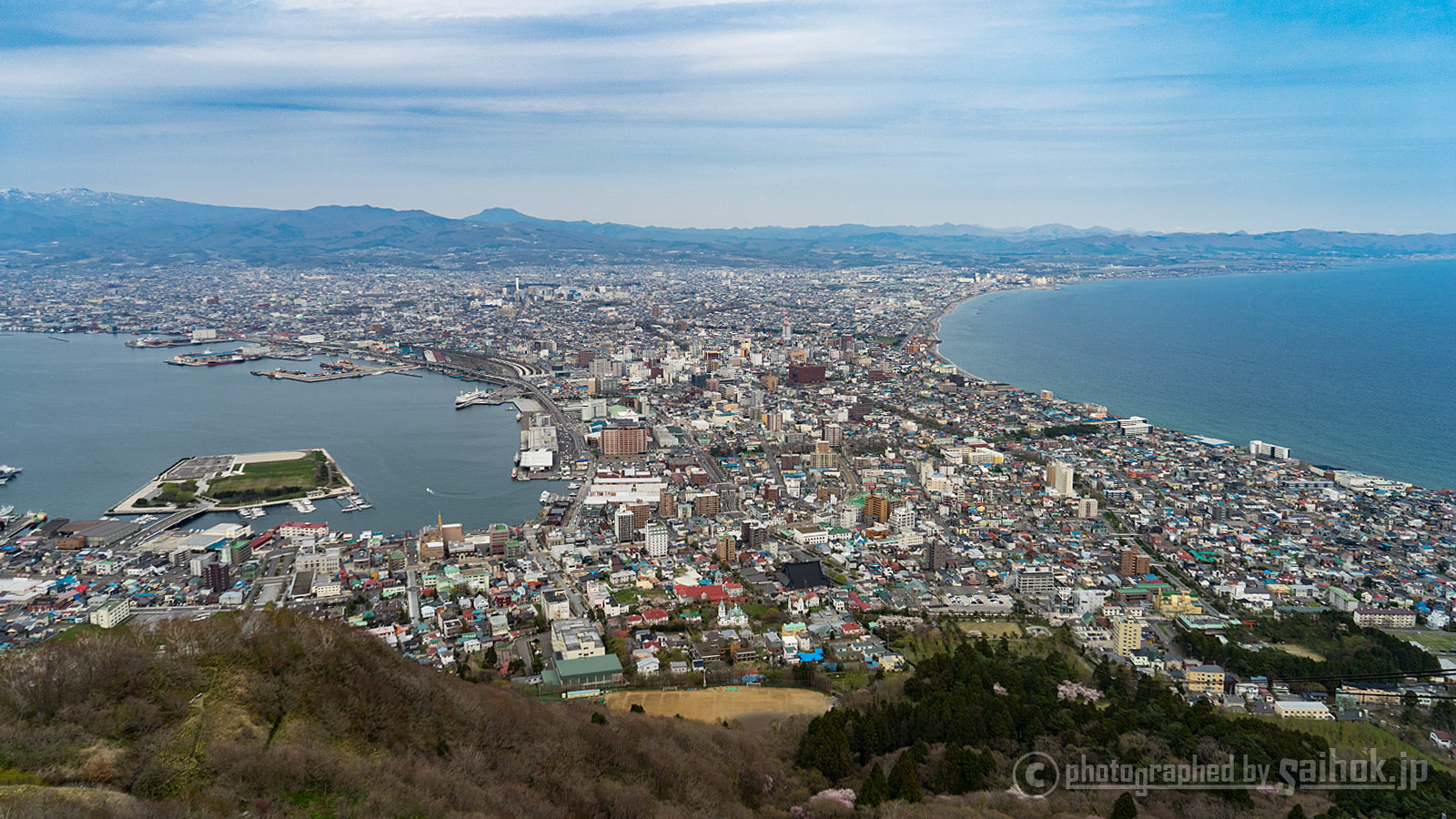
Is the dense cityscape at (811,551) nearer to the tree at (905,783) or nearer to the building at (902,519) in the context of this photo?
the building at (902,519)

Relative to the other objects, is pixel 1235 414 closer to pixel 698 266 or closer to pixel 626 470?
pixel 626 470

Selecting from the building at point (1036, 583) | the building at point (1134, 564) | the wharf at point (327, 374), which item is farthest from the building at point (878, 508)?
the wharf at point (327, 374)

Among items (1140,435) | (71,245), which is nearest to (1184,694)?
(1140,435)

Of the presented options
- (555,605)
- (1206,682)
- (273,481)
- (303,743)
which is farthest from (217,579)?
(1206,682)

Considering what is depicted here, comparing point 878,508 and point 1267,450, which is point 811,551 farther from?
point 1267,450

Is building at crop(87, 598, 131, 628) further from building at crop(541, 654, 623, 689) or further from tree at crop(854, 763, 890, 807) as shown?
tree at crop(854, 763, 890, 807)

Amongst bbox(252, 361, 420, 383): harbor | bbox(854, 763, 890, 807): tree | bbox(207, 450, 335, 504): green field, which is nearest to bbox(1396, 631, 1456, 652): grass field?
bbox(854, 763, 890, 807): tree
